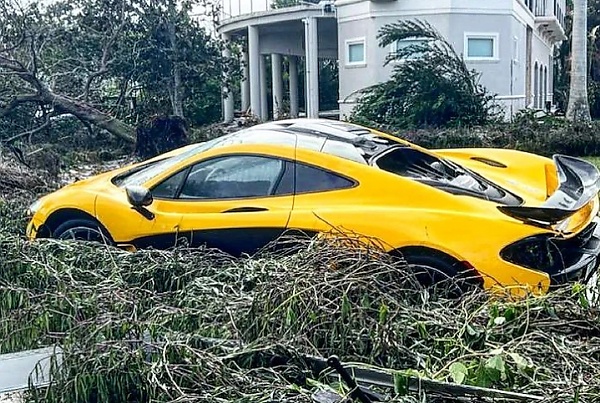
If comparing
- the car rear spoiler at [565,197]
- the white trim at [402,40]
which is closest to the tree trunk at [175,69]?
the white trim at [402,40]

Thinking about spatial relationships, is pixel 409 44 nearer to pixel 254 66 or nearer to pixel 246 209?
pixel 254 66

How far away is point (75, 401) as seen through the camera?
11.0ft

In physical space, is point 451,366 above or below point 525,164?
below

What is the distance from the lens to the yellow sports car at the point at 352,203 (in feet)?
15.0

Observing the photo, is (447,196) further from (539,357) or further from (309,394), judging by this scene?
(309,394)

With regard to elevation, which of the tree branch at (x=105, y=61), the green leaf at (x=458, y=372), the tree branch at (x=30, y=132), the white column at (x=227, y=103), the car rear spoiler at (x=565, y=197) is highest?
the tree branch at (x=105, y=61)

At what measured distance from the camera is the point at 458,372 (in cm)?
293

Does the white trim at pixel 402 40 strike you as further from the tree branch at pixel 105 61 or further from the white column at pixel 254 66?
the tree branch at pixel 105 61

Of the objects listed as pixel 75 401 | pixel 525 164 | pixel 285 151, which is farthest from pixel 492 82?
pixel 75 401

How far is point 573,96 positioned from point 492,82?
2.28 m

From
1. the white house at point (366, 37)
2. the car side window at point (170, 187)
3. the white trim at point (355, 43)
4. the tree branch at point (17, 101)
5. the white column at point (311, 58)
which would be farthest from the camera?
the white column at point (311, 58)

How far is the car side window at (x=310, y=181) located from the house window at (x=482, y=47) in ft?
49.4

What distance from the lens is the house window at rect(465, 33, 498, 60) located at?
19.2m

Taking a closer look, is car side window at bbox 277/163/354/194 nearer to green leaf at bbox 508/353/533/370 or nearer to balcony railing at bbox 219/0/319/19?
green leaf at bbox 508/353/533/370
